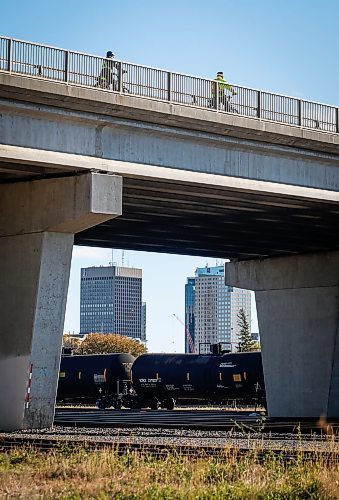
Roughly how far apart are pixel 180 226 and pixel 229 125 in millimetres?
8413

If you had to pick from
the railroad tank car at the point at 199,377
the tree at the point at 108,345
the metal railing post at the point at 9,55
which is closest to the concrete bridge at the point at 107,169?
the metal railing post at the point at 9,55

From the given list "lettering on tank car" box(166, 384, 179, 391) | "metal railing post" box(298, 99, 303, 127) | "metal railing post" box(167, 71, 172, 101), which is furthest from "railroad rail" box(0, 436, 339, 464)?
"lettering on tank car" box(166, 384, 179, 391)

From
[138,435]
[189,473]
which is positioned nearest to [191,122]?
[138,435]

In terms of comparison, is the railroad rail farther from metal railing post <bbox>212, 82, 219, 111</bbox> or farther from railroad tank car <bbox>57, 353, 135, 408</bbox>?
railroad tank car <bbox>57, 353, 135, 408</bbox>

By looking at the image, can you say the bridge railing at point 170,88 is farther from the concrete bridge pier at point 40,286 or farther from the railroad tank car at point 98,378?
the railroad tank car at point 98,378

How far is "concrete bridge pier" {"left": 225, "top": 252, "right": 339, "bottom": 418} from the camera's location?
39781 mm

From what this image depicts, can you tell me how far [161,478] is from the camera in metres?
14.1

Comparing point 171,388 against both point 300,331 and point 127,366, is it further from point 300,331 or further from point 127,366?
point 300,331

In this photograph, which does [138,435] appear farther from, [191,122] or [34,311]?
[191,122]

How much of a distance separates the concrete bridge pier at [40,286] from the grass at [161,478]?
31.7ft

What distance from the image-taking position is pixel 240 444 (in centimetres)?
2056

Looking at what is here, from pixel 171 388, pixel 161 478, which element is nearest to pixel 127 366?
pixel 171 388

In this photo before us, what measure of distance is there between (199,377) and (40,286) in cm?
2293

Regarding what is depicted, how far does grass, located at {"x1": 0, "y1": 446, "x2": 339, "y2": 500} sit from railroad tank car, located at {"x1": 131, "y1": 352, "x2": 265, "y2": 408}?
30490 mm
